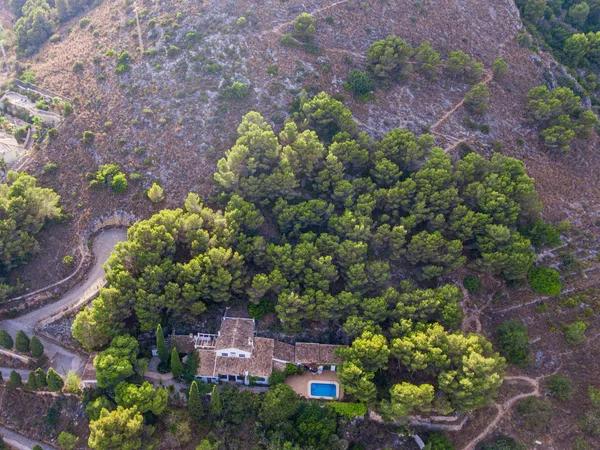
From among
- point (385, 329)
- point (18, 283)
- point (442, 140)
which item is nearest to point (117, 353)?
point (18, 283)

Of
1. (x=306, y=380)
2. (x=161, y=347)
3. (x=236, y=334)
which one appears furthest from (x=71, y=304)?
(x=306, y=380)

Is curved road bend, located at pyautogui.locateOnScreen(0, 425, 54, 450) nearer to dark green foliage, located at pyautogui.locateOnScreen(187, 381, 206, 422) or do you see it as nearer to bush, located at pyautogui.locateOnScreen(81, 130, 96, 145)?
dark green foliage, located at pyautogui.locateOnScreen(187, 381, 206, 422)

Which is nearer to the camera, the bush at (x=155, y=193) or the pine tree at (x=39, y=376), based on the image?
the pine tree at (x=39, y=376)

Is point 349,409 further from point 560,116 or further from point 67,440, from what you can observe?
point 560,116

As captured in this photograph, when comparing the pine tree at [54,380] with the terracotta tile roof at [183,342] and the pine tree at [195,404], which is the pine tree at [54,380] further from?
the pine tree at [195,404]

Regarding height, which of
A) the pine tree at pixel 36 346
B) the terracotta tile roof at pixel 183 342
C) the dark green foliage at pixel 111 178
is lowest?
the terracotta tile roof at pixel 183 342

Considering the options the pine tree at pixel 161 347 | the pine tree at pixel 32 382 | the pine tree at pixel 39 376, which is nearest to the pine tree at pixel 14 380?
the pine tree at pixel 32 382
